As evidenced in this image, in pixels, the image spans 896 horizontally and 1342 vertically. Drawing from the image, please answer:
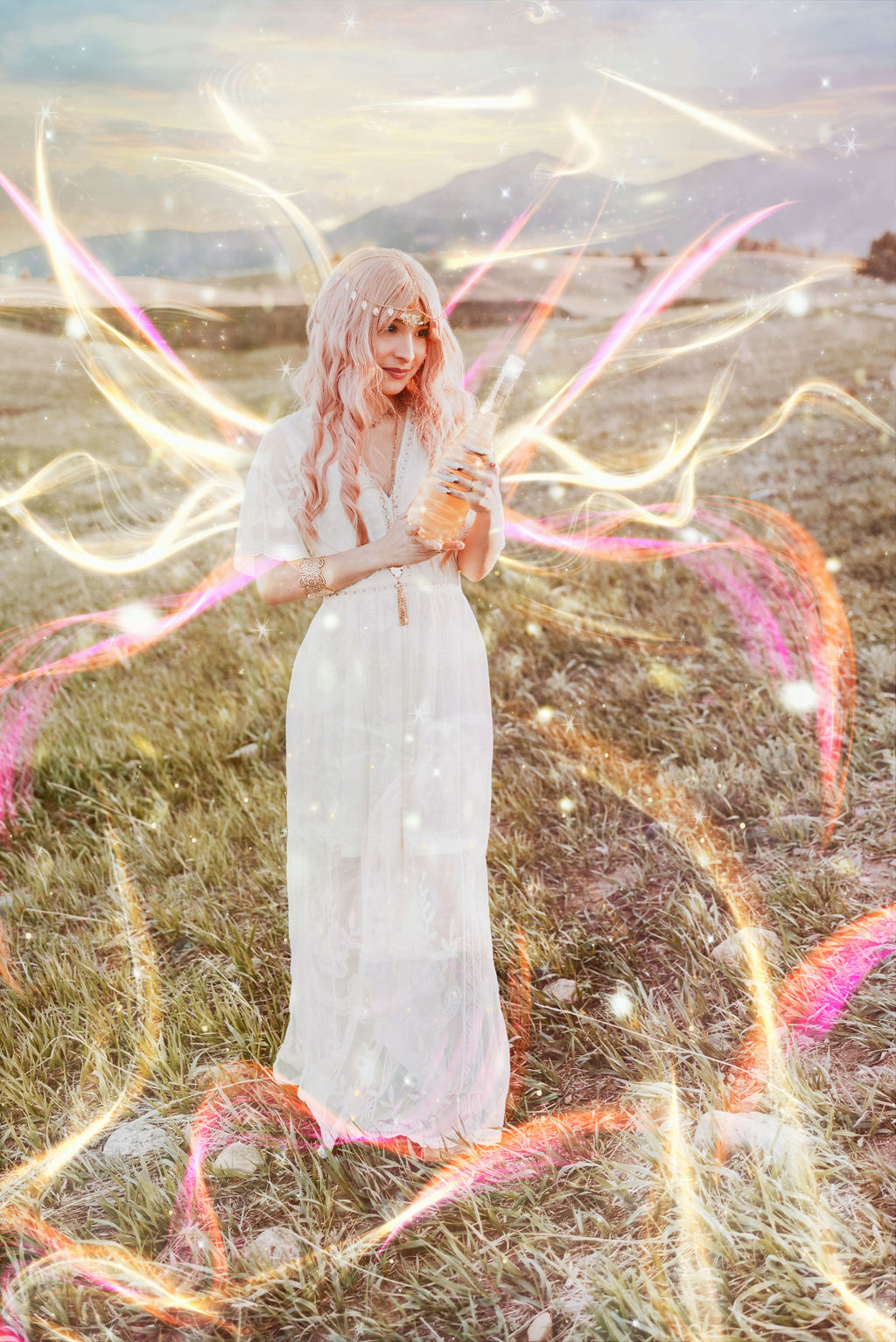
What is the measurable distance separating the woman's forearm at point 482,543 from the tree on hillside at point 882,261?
10.7 metres

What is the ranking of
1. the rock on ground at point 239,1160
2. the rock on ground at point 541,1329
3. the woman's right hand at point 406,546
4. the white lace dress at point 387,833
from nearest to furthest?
the rock on ground at point 541,1329, the woman's right hand at point 406,546, the white lace dress at point 387,833, the rock on ground at point 239,1160

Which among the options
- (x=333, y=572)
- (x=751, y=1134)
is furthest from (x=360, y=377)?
(x=751, y=1134)

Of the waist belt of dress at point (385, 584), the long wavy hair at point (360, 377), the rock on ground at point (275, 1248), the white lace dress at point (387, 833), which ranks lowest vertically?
the rock on ground at point (275, 1248)

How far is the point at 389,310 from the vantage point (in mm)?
2500

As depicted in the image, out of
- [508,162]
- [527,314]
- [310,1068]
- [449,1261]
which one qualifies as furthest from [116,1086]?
[527,314]

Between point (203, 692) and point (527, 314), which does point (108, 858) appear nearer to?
point (203, 692)

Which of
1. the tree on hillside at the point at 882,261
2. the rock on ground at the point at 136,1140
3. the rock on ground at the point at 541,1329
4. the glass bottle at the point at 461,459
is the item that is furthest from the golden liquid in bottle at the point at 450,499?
the tree on hillside at the point at 882,261

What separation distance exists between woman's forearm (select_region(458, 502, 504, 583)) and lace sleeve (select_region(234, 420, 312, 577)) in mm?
495

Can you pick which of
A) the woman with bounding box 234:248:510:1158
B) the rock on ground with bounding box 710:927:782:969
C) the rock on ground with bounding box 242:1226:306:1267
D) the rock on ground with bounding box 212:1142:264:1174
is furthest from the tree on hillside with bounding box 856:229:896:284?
the rock on ground with bounding box 242:1226:306:1267

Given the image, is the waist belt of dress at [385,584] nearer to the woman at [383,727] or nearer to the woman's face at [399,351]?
the woman at [383,727]

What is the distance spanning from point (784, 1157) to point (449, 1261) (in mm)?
961

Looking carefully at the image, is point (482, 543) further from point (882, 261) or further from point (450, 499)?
point (882, 261)

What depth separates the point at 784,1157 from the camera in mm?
2492

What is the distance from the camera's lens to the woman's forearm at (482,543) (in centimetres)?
268
